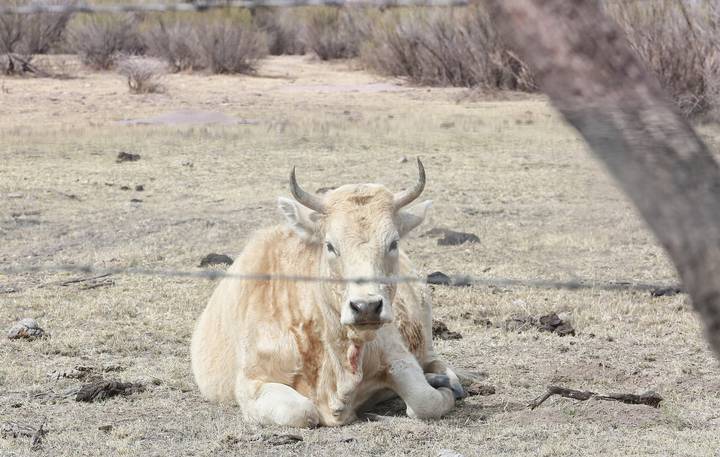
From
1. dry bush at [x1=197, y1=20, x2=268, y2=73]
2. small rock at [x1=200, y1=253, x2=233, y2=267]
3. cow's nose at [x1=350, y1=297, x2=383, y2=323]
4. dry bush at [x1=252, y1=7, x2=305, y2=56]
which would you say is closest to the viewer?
cow's nose at [x1=350, y1=297, x2=383, y2=323]

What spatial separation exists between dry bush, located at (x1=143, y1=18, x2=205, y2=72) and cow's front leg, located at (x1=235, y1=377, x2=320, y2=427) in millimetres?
22315

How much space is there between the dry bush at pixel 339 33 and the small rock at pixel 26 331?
82.2 ft

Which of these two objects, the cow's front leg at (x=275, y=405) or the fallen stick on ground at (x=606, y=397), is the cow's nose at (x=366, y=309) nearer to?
the cow's front leg at (x=275, y=405)

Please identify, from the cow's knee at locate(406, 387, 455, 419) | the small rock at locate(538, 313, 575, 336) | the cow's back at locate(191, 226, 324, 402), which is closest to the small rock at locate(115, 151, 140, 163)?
the small rock at locate(538, 313, 575, 336)

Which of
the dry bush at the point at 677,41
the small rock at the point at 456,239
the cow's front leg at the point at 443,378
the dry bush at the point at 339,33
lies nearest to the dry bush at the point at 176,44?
the dry bush at the point at 339,33

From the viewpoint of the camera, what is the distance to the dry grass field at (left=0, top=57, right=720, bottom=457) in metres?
6.03

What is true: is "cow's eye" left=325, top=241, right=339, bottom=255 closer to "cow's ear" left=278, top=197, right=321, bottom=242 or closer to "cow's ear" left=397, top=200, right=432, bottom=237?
"cow's ear" left=278, top=197, right=321, bottom=242

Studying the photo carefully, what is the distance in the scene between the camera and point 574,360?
739cm

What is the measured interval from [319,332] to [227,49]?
22.0 meters

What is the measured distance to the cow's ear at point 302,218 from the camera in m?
6.39

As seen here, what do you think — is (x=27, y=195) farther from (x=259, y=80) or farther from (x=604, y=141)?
(x=259, y=80)

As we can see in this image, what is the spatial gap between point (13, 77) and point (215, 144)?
9.34 metres

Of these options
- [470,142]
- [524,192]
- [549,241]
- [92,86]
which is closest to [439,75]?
[92,86]

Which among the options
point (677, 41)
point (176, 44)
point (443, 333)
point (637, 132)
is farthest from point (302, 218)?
point (176, 44)
